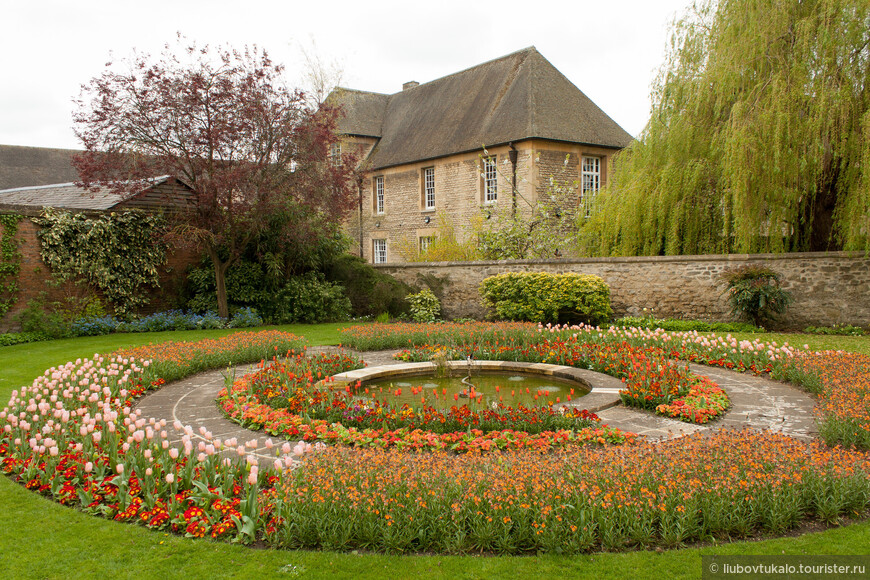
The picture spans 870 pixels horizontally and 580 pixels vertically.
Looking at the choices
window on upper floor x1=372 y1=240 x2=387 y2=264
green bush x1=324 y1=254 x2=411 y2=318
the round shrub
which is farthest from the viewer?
window on upper floor x1=372 y1=240 x2=387 y2=264

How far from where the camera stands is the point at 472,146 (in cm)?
2267

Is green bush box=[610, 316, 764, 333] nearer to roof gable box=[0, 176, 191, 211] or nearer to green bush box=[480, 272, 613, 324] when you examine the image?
green bush box=[480, 272, 613, 324]

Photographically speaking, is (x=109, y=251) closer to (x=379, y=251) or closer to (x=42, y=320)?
(x=42, y=320)

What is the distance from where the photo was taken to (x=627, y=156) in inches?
635

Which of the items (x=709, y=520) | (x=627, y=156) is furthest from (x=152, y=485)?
(x=627, y=156)

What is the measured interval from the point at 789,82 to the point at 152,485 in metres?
13.1

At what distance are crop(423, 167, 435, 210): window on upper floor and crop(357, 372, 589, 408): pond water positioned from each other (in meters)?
18.0

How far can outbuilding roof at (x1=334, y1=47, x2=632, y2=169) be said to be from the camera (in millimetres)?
21625

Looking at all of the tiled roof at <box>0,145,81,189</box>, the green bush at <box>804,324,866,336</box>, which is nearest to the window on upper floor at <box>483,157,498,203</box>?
the green bush at <box>804,324,866,336</box>

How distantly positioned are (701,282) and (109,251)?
14081 millimetres

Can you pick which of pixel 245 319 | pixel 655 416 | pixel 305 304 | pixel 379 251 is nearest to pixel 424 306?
pixel 305 304

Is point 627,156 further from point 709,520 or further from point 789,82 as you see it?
point 709,520

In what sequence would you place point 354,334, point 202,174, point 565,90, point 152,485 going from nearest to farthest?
point 152,485 < point 354,334 < point 202,174 < point 565,90

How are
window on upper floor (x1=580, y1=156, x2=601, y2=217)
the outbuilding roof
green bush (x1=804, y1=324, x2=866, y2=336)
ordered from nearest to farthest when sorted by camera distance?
green bush (x1=804, y1=324, x2=866, y2=336)
the outbuilding roof
window on upper floor (x1=580, y1=156, x2=601, y2=217)
